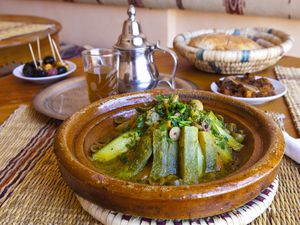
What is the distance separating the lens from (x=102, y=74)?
1088 millimetres

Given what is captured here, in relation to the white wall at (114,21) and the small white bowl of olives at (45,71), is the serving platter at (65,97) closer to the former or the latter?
the small white bowl of olives at (45,71)

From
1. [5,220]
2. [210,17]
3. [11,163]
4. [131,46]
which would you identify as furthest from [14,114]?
[210,17]

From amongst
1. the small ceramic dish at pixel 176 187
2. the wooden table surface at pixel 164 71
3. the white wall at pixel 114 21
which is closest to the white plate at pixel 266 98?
Answer: the wooden table surface at pixel 164 71

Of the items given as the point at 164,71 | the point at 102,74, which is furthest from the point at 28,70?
the point at 164,71

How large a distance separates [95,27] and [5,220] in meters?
2.80

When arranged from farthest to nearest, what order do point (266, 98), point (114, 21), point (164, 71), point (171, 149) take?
point (114, 21)
point (164, 71)
point (266, 98)
point (171, 149)

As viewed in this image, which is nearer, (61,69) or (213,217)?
(213,217)

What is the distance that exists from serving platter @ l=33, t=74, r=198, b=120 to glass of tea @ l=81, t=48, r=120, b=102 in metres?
0.07

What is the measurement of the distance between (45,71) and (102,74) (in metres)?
0.35

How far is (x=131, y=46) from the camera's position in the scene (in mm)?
1081

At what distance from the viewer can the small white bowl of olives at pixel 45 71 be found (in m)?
1.31

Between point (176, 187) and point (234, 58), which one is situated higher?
point (176, 187)

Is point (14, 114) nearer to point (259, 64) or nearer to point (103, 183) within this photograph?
point (103, 183)

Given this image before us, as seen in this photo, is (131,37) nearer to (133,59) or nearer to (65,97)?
(133,59)
